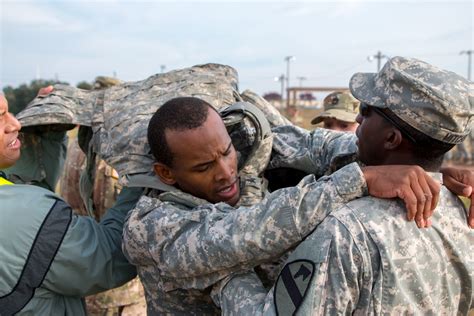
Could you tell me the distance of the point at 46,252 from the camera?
204cm

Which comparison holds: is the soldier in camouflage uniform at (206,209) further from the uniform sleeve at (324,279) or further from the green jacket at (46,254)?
the green jacket at (46,254)

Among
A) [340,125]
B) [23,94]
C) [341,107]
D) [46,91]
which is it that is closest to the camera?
[46,91]

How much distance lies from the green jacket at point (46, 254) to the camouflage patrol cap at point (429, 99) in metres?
1.29

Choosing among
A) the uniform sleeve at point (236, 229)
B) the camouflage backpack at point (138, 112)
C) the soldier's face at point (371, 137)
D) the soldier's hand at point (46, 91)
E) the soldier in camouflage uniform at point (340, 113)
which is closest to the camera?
the uniform sleeve at point (236, 229)

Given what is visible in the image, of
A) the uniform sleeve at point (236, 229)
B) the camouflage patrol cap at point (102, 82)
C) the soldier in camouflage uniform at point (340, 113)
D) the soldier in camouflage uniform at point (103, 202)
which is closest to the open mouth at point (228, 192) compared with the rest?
the uniform sleeve at point (236, 229)

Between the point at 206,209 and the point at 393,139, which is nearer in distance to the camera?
the point at 393,139

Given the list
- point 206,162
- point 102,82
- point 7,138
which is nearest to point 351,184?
point 206,162

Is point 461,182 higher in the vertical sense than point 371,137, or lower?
lower

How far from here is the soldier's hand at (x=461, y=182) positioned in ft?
5.94

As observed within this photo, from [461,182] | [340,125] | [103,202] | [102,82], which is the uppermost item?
[102,82]

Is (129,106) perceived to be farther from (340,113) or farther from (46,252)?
(340,113)

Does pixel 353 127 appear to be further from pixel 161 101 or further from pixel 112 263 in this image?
pixel 112 263

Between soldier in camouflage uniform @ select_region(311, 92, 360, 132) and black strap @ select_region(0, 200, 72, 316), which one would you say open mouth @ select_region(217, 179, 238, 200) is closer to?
black strap @ select_region(0, 200, 72, 316)

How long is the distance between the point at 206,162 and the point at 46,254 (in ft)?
2.45
